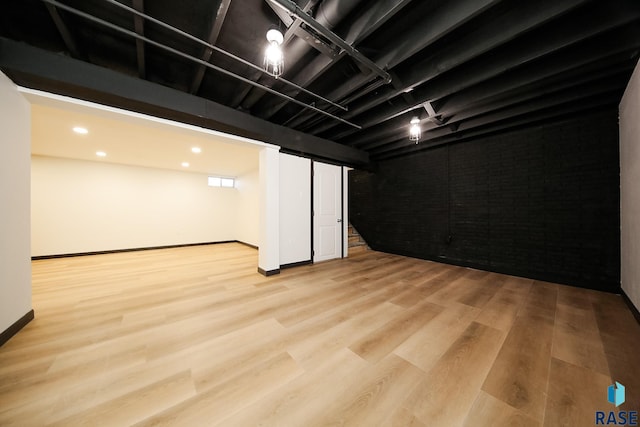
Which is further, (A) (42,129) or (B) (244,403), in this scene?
(A) (42,129)

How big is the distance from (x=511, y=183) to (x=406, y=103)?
2.71 meters

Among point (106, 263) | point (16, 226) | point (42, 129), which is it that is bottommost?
point (106, 263)

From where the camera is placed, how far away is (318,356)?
1.68 metres

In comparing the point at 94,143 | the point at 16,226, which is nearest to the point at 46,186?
the point at 94,143

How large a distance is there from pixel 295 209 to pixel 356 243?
9.34 feet

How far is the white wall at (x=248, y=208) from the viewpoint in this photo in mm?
6797

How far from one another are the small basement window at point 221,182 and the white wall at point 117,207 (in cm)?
19

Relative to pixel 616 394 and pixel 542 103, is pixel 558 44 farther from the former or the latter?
pixel 616 394

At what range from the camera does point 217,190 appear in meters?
7.69

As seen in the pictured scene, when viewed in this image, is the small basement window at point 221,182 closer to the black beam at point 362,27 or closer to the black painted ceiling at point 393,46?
the black painted ceiling at point 393,46

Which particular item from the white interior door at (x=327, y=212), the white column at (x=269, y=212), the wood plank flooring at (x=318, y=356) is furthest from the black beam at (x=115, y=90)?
the wood plank flooring at (x=318, y=356)

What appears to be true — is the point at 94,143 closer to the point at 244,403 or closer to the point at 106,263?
the point at 106,263

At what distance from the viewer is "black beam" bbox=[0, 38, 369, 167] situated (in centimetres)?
194

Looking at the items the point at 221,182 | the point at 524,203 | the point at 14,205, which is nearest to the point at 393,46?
the point at 524,203
